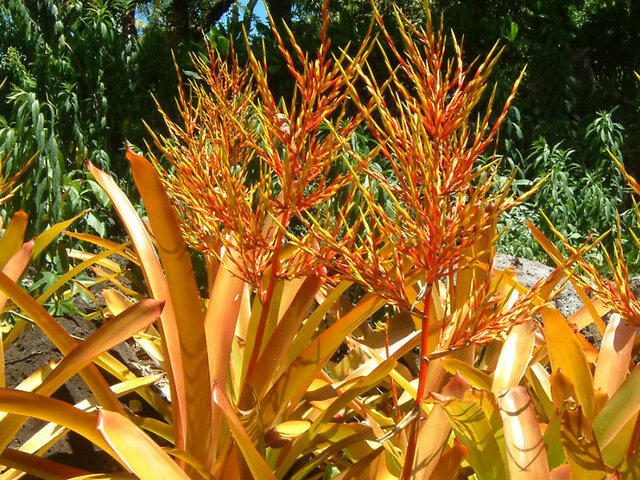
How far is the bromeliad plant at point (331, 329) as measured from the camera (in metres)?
0.99

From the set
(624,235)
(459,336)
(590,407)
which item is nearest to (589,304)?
(590,407)

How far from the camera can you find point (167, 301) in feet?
4.74

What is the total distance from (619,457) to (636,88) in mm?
5861

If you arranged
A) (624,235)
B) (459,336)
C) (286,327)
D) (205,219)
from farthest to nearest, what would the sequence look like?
1. (624,235)
2. (286,327)
3. (205,219)
4. (459,336)

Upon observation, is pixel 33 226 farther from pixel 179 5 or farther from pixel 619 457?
pixel 179 5

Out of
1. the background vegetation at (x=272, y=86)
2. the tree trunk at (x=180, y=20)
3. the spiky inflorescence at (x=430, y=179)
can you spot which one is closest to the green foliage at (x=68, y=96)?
the background vegetation at (x=272, y=86)

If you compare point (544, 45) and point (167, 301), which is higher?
point (544, 45)

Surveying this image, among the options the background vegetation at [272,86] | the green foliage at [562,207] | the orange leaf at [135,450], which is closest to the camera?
the orange leaf at [135,450]

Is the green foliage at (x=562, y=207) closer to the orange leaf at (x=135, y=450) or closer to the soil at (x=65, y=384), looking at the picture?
the soil at (x=65, y=384)

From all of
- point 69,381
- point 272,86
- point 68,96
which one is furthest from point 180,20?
point 69,381

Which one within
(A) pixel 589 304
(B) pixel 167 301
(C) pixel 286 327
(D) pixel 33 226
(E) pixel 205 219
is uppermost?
(D) pixel 33 226

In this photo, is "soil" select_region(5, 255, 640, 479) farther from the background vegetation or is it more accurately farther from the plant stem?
the plant stem

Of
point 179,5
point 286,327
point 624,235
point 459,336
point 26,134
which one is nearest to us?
point 459,336

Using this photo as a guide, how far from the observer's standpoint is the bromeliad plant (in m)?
0.99
